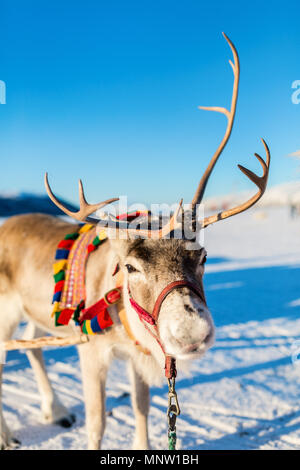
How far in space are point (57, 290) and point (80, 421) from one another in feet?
5.60

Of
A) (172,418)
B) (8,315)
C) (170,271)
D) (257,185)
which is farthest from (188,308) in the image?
(8,315)

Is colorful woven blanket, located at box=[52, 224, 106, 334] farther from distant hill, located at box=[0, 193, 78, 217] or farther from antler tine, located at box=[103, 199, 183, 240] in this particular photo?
distant hill, located at box=[0, 193, 78, 217]

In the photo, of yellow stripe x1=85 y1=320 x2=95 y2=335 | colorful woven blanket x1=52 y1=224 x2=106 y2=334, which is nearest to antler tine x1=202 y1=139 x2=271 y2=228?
colorful woven blanket x1=52 y1=224 x2=106 y2=334

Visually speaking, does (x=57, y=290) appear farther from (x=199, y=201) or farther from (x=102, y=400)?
(x=199, y=201)

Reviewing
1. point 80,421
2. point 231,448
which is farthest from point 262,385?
point 80,421

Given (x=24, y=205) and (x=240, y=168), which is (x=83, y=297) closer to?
(x=240, y=168)

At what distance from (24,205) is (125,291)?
15503 millimetres

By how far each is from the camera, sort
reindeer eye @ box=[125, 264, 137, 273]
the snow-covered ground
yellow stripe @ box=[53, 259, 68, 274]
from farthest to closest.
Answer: the snow-covered ground < yellow stripe @ box=[53, 259, 68, 274] < reindeer eye @ box=[125, 264, 137, 273]

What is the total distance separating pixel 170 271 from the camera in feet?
7.16

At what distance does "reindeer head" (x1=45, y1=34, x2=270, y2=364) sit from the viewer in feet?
6.39

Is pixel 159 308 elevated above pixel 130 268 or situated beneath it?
situated beneath

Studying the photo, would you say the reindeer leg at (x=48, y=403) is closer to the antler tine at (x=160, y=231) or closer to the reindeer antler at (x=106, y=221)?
the reindeer antler at (x=106, y=221)

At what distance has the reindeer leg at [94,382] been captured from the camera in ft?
9.71

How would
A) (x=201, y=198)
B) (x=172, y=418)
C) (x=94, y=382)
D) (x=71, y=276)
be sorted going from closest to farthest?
1. (x=172, y=418)
2. (x=201, y=198)
3. (x=94, y=382)
4. (x=71, y=276)
